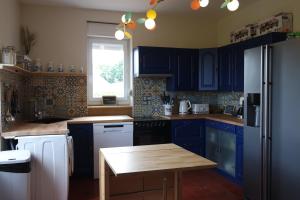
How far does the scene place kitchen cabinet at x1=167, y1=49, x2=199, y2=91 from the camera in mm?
4305

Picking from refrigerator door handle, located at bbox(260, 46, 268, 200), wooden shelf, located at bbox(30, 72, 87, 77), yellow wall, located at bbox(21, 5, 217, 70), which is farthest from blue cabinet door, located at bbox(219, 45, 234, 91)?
wooden shelf, located at bbox(30, 72, 87, 77)

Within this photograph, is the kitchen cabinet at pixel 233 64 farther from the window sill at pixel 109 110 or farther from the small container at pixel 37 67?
the small container at pixel 37 67

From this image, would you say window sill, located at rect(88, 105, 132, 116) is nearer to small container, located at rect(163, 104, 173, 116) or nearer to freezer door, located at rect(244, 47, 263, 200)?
small container, located at rect(163, 104, 173, 116)

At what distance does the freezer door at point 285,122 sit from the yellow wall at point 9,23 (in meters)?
2.84

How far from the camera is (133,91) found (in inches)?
171

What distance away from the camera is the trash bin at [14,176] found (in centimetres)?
225

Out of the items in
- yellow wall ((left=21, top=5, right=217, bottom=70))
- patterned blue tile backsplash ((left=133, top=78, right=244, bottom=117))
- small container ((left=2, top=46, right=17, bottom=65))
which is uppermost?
yellow wall ((left=21, top=5, right=217, bottom=70))

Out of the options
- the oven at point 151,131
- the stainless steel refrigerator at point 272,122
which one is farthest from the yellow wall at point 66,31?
the stainless steel refrigerator at point 272,122

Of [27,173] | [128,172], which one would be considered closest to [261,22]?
[128,172]

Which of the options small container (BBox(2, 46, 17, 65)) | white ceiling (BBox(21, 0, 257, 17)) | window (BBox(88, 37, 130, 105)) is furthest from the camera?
window (BBox(88, 37, 130, 105))

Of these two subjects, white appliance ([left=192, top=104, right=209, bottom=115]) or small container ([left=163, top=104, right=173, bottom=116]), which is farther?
white appliance ([left=192, top=104, right=209, bottom=115])

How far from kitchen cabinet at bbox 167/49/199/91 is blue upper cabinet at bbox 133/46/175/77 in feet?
0.34

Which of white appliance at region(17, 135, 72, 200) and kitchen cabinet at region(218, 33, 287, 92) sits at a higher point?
kitchen cabinet at region(218, 33, 287, 92)

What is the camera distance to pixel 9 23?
3.18 meters
